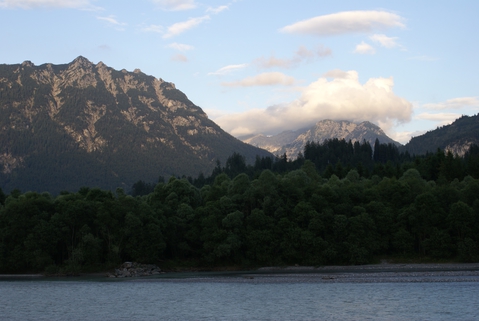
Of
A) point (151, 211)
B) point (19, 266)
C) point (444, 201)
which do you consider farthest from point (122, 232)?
point (444, 201)

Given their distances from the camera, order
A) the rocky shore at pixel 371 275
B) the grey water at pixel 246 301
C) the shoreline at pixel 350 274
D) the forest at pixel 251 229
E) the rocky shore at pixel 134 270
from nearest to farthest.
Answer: the grey water at pixel 246 301 → the rocky shore at pixel 371 275 → the shoreline at pixel 350 274 → the rocky shore at pixel 134 270 → the forest at pixel 251 229

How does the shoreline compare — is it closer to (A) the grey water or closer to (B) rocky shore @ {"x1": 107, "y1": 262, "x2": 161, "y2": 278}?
(B) rocky shore @ {"x1": 107, "y1": 262, "x2": 161, "y2": 278}

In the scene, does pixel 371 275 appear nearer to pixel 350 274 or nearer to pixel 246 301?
pixel 350 274

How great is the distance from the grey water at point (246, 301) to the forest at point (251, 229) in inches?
1061

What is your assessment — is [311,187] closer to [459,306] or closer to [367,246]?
[367,246]

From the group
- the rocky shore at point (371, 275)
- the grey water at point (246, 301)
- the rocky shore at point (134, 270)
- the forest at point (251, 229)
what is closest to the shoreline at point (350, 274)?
the rocky shore at point (371, 275)

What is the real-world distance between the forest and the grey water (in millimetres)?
26950

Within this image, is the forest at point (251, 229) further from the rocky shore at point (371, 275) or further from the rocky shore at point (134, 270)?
the rocky shore at point (371, 275)

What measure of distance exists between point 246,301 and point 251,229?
5356 cm

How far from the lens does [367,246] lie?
376ft

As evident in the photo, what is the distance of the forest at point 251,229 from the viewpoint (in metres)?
114

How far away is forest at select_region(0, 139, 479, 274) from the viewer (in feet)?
375

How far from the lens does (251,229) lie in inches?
4749

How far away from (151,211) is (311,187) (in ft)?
119
